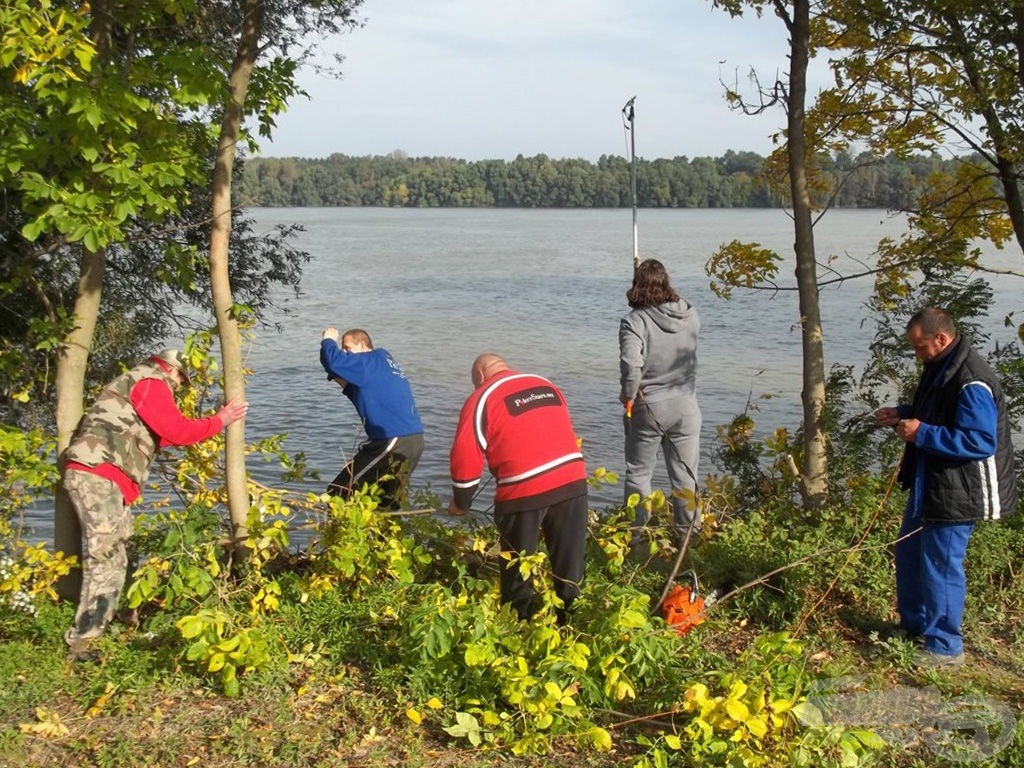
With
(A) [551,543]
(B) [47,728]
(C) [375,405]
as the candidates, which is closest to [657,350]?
(A) [551,543]

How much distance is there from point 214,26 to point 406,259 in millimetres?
31920

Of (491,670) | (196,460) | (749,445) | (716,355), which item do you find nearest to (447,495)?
(749,445)

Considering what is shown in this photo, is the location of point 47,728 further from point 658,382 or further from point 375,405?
point 658,382

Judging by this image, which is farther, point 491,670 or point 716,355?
point 716,355

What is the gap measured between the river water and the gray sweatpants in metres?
1.25

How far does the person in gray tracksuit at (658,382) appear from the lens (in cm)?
598

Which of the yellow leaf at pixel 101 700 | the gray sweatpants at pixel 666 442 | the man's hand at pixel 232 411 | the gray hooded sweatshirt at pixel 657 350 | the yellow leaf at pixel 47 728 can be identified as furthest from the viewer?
the gray sweatpants at pixel 666 442

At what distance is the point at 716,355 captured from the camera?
64.2ft

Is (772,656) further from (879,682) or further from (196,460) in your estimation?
(196,460)

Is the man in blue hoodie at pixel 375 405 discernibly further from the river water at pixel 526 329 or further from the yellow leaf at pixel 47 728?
the yellow leaf at pixel 47 728

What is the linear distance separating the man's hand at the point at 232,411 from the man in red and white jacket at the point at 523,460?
136 cm

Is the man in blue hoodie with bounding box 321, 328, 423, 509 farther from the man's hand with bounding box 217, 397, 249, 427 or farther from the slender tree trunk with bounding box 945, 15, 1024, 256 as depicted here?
the slender tree trunk with bounding box 945, 15, 1024, 256

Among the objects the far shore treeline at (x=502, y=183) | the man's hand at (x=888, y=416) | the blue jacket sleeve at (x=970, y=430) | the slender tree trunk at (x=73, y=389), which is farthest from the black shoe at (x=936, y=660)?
the far shore treeline at (x=502, y=183)

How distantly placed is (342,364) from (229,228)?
4.35 feet
